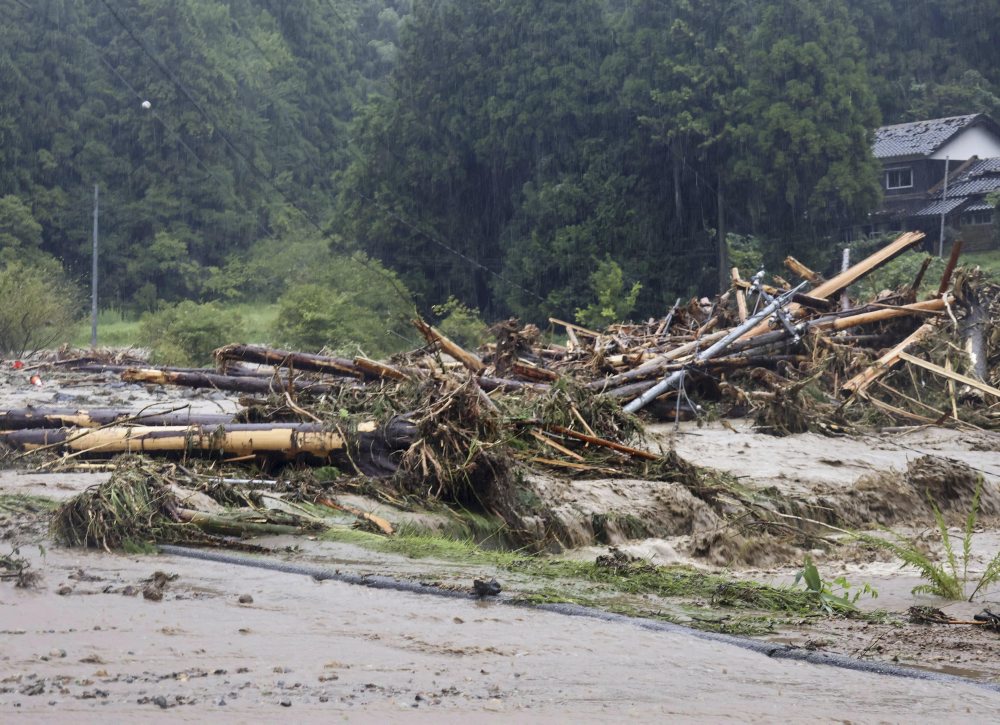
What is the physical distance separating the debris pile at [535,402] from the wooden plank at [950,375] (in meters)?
0.03

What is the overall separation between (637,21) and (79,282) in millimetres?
24688

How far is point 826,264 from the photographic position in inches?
1243

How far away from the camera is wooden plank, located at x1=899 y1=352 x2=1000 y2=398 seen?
1186 cm

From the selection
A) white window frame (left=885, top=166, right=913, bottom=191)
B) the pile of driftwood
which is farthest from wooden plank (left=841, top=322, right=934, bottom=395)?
white window frame (left=885, top=166, right=913, bottom=191)

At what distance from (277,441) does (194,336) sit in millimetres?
20479

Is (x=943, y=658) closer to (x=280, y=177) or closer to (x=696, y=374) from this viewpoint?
(x=696, y=374)

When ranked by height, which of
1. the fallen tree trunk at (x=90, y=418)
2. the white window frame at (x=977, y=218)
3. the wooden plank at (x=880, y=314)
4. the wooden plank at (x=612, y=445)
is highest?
the white window frame at (x=977, y=218)

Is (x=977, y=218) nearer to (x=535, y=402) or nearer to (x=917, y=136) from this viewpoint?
(x=917, y=136)

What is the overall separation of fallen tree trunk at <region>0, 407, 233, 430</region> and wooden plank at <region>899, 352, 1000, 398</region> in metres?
7.33

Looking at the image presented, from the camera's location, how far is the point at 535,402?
8.71m

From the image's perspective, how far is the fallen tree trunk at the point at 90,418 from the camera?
8750 mm

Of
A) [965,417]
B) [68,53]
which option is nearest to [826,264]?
[965,417]

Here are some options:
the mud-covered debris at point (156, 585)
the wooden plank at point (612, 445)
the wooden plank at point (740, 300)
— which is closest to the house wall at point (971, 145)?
the wooden plank at point (740, 300)

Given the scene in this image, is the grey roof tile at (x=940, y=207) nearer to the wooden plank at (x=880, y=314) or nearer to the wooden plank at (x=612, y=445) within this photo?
the wooden plank at (x=880, y=314)
